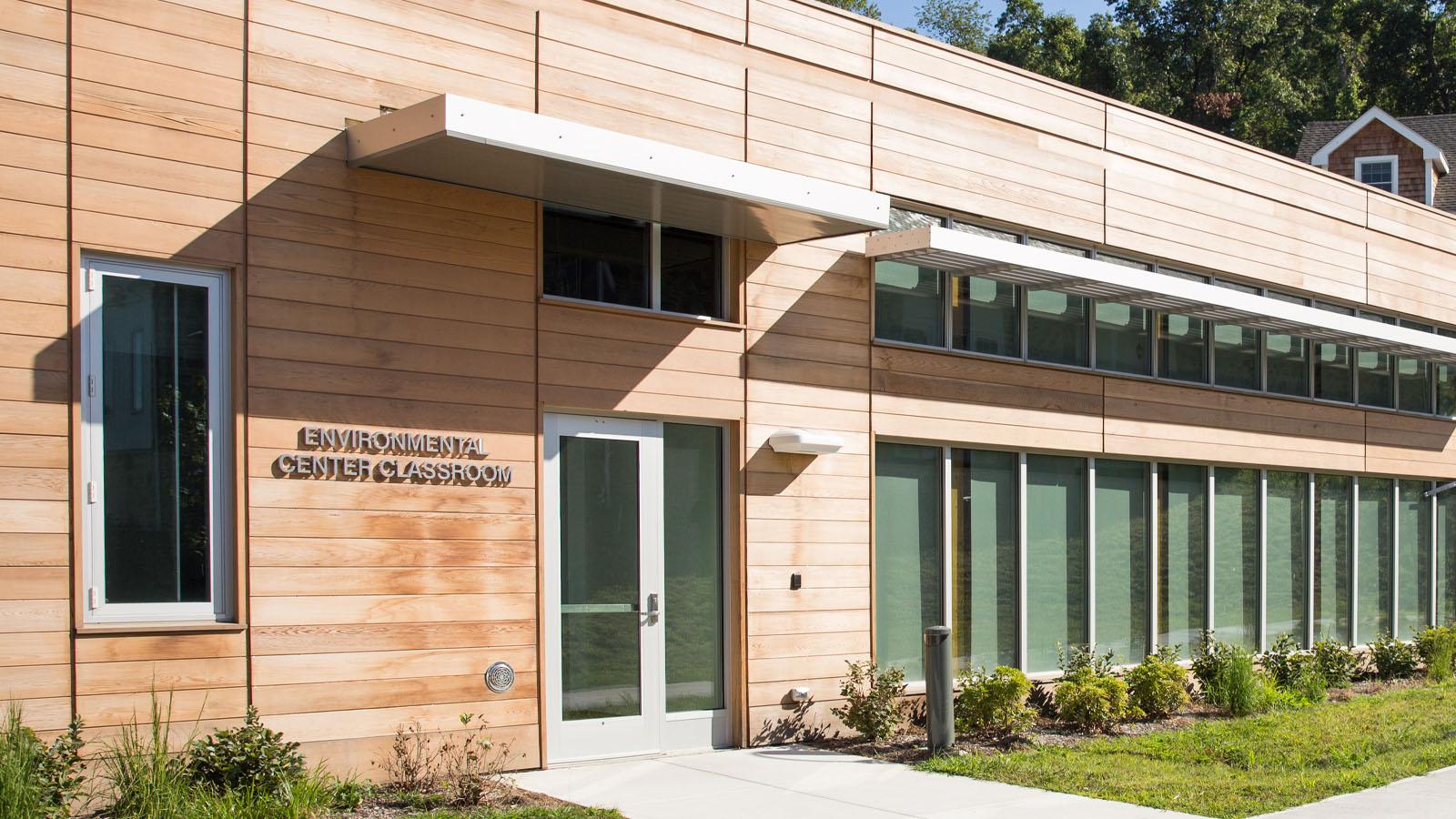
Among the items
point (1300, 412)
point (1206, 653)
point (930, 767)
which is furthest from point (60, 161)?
point (1300, 412)

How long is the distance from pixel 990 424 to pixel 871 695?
120 inches

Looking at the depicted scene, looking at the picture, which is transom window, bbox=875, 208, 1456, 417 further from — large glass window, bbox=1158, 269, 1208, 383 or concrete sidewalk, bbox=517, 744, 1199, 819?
concrete sidewalk, bbox=517, 744, 1199, 819

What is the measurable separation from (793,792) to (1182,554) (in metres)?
7.57

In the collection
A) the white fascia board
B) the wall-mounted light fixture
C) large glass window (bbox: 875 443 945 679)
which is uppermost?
the white fascia board

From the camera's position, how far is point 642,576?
10555 millimetres

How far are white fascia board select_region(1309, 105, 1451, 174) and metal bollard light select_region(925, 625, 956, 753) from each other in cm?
2479

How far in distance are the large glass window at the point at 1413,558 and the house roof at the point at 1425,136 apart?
15553mm

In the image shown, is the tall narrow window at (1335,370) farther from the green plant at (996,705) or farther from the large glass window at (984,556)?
the green plant at (996,705)

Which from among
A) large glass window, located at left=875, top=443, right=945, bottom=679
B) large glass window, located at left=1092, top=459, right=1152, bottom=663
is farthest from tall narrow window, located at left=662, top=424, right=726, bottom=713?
large glass window, located at left=1092, top=459, right=1152, bottom=663

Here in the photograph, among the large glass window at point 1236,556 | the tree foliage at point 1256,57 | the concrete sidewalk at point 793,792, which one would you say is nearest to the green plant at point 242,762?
the concrete sidewalk at point 793,792

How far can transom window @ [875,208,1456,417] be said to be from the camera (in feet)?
42.2

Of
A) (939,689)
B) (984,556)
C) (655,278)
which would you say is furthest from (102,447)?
(984,556)

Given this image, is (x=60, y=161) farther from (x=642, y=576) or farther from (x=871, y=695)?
(x=871, y=695)

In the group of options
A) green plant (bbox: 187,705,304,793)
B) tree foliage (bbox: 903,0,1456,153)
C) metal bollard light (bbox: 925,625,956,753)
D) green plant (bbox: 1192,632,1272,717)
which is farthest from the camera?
tree foliage (bbox: 903,0,1456,153)
